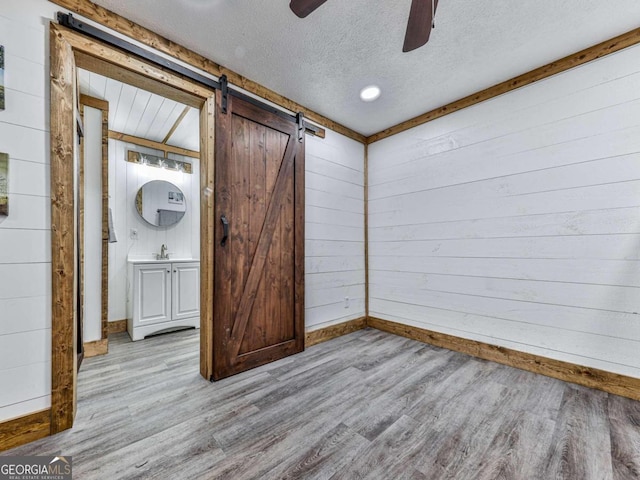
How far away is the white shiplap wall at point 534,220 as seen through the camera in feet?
6.72

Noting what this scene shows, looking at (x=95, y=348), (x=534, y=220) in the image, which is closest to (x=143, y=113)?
(x=95, y=348)

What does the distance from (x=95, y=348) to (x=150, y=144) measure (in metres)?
2.73

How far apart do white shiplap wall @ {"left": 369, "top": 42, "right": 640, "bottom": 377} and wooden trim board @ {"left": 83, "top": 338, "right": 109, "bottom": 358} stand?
322 cm

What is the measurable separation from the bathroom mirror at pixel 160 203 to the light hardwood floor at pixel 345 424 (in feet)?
6.65

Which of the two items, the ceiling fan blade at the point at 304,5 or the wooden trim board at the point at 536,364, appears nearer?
the ceiling fan blade at the point at 304,5

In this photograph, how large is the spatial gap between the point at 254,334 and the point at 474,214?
2.50 metres

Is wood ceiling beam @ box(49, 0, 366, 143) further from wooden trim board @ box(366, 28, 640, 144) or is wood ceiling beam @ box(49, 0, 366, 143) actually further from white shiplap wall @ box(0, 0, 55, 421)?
wooden trim board @ box(366, 28, 640, 144)

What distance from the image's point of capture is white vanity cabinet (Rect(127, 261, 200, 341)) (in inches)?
125

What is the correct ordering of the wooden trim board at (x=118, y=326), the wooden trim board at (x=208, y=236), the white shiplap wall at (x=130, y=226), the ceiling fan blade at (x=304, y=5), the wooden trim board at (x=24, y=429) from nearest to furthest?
the ceiling fan blade at (x=304, y=5)
the wooden trim board at (x=24, y=429)
the wooden trim board at (x=208, y=236)
the wooden trim board at (x=118, y=326)
the white shiplap wall at (x=130, y=226)

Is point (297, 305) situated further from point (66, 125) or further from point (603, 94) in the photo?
point (603, 94)

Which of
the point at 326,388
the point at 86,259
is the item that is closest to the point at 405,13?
the point at 326,388

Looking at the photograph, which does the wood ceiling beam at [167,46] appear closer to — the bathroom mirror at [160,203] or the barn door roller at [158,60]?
the barn door roller at [158,60]

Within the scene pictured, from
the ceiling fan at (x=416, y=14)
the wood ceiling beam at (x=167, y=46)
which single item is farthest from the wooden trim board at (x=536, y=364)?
the wood ceiling beam at (x=167, y=46)

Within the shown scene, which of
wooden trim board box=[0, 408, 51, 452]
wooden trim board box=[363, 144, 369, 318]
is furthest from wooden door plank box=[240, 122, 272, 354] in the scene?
wooden trim board box=[363, 144, 369, 318]
